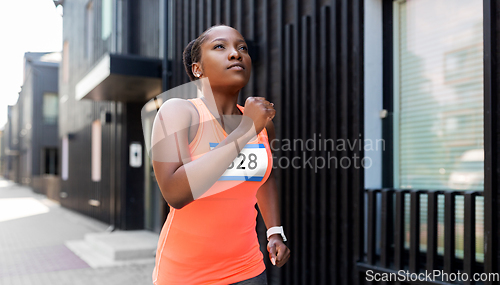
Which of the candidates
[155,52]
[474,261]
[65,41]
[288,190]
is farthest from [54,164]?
[474,261]

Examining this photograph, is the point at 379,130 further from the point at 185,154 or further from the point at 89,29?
the point at 89,29

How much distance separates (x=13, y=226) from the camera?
10.5 metres

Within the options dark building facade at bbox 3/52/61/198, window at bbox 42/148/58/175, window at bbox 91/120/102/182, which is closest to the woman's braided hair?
window at bbox 91/120/102/182

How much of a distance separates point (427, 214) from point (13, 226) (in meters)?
10.4

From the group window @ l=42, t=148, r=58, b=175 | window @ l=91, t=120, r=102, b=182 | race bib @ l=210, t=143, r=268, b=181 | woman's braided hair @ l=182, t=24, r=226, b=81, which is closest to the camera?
race bib @ l=210, t=143, r=268, b=181

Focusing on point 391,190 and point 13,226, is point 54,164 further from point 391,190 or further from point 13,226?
point 391,190

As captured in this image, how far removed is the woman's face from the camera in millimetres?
1460

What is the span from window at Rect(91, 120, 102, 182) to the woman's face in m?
10.6

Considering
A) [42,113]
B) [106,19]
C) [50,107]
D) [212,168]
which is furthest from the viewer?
[50,107]

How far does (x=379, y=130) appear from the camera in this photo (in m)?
3.82

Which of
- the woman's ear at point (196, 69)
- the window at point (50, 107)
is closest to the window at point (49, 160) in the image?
the window at point (50, 107)

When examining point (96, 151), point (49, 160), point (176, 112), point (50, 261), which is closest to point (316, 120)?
point (176, 112)

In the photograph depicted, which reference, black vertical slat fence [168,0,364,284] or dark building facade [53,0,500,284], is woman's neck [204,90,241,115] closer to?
dark building facade [53,0,500,284]

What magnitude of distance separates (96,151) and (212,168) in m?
11.2
